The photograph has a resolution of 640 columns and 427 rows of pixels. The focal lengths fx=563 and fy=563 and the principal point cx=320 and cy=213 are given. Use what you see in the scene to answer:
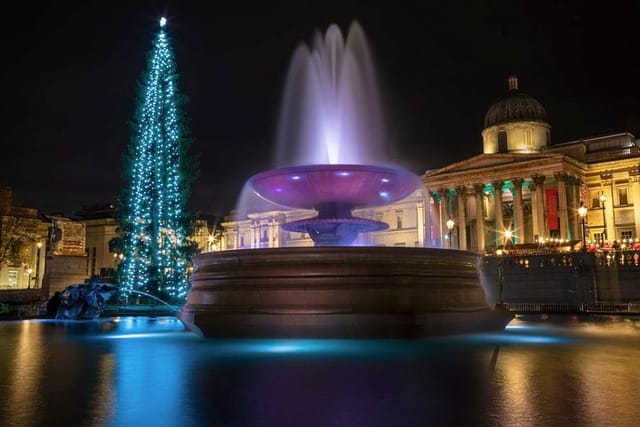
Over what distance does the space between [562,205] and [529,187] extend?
495cm

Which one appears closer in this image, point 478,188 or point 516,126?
point 478,188

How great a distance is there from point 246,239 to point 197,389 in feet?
253

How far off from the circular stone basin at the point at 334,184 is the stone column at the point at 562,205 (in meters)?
36.4

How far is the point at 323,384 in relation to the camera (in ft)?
19.0

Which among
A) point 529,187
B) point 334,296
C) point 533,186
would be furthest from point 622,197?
point 334,296

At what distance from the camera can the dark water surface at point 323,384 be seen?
440 cm

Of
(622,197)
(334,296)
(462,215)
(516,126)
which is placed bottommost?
(334,296)

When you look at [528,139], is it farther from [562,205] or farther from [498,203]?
[562,205]

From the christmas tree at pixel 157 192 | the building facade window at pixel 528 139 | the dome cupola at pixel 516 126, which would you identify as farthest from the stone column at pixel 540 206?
the christmas tree at pixel 157 192

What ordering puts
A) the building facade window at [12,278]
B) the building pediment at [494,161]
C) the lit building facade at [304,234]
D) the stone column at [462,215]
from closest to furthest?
the building pediment at [494,161], the stone column at [462,215], the building facade window at [12,278], the lit building facade at [304,234]

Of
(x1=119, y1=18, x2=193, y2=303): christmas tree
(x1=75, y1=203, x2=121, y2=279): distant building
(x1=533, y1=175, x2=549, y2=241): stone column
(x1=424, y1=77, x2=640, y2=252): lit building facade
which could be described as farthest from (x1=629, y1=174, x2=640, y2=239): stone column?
(x1=75, y1=203, x2=121, y2=279): distant building

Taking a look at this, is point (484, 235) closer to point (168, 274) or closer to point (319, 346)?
point (168, 274)

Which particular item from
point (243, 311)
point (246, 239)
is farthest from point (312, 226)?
point (246, 239)

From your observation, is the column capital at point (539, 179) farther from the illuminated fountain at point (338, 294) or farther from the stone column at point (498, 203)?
the illuminated fountain at point (338, 294)
